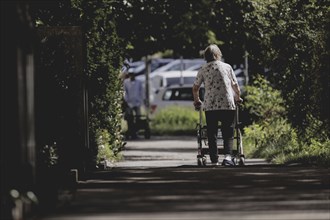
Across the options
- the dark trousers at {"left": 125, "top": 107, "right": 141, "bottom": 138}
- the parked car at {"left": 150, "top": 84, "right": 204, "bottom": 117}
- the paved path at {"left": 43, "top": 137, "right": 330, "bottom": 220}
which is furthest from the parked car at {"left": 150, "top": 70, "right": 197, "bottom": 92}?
the paved path at {"left": 43, "top": 137, "right": 330, "bottom": 220}

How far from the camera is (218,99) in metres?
18.5

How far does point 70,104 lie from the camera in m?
16.8

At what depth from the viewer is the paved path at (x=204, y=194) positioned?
11078 mm

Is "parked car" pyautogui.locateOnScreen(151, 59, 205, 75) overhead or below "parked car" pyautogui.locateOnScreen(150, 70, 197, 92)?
overhead

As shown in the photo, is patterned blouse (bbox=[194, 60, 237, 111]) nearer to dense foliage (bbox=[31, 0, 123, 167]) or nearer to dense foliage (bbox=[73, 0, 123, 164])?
dense foliage (bbox=[31, 0, 123, 167])

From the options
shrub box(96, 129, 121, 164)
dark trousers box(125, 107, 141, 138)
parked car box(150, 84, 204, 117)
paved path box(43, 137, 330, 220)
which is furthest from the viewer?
parked car box(150, 84, 204, 117)

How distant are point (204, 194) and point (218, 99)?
571 cm

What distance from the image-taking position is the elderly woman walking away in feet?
A: 60.6

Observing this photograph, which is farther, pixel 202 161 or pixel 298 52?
pixel 298 52

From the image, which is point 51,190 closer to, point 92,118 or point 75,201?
point 75,201

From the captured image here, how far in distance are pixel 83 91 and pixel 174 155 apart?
10.1 metres

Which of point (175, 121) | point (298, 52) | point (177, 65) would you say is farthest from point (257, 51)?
point (177, 65)

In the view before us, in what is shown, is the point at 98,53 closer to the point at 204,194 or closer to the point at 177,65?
the point at 204,194

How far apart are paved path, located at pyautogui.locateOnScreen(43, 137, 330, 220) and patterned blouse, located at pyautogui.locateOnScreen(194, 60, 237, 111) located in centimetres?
144
